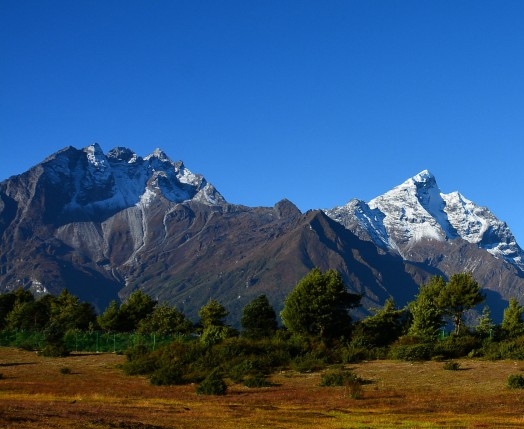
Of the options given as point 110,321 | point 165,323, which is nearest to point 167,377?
point 165,323

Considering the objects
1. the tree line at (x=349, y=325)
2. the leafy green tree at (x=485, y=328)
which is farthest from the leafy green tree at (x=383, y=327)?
the leafy green tree at (x=485, y=328)

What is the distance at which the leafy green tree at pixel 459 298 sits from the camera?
103 m

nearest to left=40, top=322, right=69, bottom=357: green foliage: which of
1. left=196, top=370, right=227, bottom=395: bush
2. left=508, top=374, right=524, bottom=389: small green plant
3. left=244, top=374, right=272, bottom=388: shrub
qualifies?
left=244, top=374, right=272, bottom=388: shrub

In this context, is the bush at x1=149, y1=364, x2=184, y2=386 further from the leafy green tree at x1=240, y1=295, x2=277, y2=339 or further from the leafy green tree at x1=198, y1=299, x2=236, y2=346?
the leafy green tree at x1=240, y1=295, x2=277, y2=339

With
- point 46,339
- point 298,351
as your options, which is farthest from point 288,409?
point 46,339

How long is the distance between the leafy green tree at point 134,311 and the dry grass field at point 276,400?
162ft

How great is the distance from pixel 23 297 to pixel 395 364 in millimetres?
104605

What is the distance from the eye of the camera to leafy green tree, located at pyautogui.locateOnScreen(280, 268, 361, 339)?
10038cm

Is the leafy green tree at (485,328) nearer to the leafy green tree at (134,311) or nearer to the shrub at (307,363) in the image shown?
the shrub at (307,363)

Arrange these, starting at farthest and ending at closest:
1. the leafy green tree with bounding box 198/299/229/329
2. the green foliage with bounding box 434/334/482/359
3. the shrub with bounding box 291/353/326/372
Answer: the leafy green tree with bounding box 198/299/229/329
the green foliage with bounding box 434/334/482/359
the shrub with bounding box 291/353/326/372

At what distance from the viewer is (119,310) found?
133500mm

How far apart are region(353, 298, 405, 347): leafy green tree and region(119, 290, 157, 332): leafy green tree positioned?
162 feet

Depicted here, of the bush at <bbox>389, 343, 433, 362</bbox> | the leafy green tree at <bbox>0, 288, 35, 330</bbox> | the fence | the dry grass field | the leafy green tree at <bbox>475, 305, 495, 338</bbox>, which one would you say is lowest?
the dry grass field

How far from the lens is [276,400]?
2170 inches
